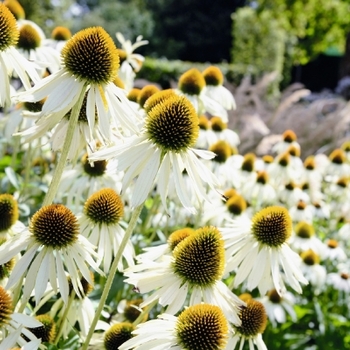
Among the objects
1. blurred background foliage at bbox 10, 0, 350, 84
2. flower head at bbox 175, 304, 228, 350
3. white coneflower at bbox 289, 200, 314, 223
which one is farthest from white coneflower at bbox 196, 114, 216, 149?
blurred background foliage at bbox 10, 0, 350, 84

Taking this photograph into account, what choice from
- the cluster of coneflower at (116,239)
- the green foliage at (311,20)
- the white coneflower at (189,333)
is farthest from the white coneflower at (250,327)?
the green foliage at (311,20)

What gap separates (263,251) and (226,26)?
19853 millimetres

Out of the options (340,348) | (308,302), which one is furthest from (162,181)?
(308,302)

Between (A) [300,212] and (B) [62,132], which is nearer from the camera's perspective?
(B) [62,132]

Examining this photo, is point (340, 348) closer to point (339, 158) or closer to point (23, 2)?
point (339, 158)

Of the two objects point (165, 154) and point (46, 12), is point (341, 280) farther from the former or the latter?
point (46, 12)

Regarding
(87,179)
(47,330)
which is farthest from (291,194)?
(47,330)

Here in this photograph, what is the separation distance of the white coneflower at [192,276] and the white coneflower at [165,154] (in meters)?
0.10

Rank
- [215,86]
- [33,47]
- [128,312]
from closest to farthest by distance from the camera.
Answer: [128,312] → [33,47] → [215,86]

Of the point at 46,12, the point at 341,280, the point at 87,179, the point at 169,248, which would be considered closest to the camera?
the point at 169,248

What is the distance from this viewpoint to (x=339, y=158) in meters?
3.75

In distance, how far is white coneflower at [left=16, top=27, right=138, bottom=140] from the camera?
1.02 m

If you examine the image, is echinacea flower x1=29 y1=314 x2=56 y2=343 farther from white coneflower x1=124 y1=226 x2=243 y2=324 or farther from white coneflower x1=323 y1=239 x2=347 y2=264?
white coneflower x1=323 y1=239 x2=347 y2=264

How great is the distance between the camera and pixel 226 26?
66.3 feet
